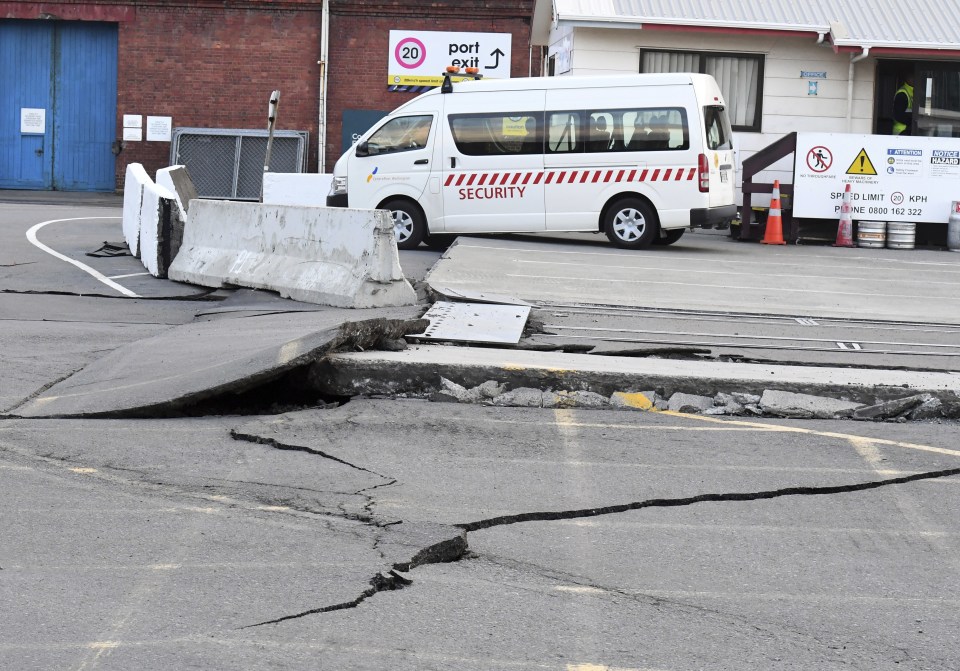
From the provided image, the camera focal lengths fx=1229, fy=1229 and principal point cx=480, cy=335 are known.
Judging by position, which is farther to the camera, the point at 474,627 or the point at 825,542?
the point at 825,542

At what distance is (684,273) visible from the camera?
14453mm

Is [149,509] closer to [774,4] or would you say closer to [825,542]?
[825,542]

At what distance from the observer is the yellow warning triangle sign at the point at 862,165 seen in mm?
19292

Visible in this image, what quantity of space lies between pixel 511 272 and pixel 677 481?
7.75 m

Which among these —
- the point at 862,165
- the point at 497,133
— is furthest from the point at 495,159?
the point at 862,165

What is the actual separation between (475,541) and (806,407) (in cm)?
328

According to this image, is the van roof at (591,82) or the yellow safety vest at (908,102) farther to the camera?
the yellow safety vest at (908,102)

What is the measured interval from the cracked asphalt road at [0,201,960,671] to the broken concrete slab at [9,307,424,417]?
0.61ft

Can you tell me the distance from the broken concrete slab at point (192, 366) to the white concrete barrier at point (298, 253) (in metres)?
1.16

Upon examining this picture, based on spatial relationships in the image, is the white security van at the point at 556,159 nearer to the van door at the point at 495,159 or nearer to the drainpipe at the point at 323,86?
the van door at the point at 495,159

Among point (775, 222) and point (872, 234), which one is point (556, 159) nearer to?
point (775, 222)

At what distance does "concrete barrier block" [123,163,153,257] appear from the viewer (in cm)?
1560

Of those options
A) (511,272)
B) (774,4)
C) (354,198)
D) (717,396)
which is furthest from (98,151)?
(717,396)

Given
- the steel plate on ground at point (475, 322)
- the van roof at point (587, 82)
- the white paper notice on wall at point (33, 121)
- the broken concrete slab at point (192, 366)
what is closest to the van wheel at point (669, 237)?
the van roof at point (587, 82)
